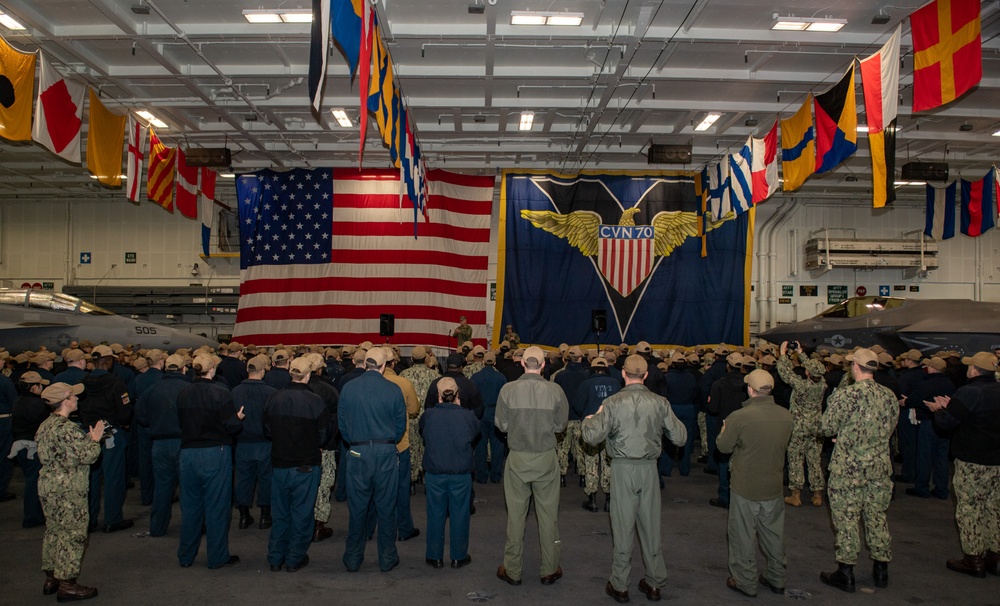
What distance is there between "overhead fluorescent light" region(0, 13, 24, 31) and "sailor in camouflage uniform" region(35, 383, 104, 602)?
9.17 metres

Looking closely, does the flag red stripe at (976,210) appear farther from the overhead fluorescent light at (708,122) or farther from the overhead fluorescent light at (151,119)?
the overhead fluorescent light at (151,119)

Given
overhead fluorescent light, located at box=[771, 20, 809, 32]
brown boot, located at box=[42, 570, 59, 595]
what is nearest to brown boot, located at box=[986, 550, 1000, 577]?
brown boot, located at box=[42, 570, 59, 595]

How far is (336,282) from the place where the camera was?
1809 centimetres

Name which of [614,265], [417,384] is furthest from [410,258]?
[417,384]

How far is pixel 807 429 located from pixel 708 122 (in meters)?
10.3

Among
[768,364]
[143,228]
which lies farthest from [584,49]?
[143,228]

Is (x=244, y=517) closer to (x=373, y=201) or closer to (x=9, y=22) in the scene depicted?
(x=9, y=22)

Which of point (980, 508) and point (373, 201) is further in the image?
point (373, 201)

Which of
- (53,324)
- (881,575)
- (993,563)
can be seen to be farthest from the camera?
(53,324)

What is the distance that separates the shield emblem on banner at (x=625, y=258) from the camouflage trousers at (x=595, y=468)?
1186 centimetres

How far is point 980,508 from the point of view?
16.6ft

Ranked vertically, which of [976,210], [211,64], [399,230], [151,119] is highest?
[211,64]

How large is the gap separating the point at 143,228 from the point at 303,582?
20624mm

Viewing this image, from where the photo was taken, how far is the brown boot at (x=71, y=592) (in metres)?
4.52
